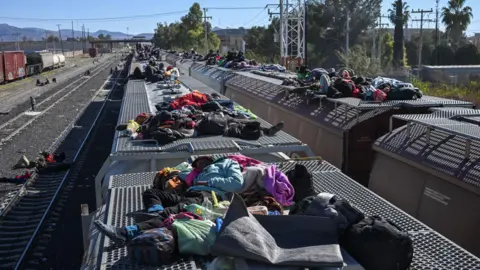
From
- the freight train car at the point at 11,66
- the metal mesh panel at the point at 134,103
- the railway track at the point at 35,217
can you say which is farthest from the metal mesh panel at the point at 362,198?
the freight train car at the point at 11,66

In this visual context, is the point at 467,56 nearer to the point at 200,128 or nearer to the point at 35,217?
the point at 200,128

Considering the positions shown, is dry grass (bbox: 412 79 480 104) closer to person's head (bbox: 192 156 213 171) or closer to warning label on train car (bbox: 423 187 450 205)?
warning label on train car (bbox: 423 187 450 205)

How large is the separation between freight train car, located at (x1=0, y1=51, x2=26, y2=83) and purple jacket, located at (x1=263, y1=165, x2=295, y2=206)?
4415 cm

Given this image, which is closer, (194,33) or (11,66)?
(11,66)

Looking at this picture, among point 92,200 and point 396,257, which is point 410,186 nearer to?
point 396,257

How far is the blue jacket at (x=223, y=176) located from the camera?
5512 mm

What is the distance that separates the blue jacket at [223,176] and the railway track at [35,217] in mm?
4973

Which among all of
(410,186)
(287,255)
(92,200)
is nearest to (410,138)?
(410,186)

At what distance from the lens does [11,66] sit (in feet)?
157

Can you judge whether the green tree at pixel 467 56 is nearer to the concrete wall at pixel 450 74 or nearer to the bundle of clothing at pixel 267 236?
the concrete wall at pixel 450 74

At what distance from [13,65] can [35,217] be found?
41.8 meters

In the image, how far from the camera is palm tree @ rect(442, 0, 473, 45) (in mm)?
63688

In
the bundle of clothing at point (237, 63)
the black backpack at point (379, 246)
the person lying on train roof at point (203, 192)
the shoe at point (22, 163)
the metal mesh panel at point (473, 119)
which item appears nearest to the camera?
the black backpack at point (379, 246)

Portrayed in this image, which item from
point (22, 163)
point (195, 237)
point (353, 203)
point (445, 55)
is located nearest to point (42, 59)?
point (445, 55)
